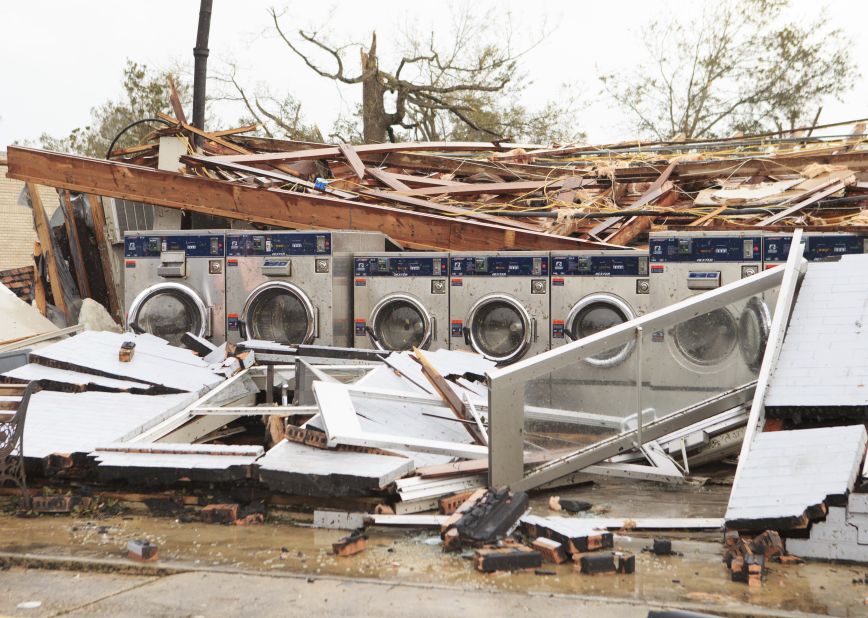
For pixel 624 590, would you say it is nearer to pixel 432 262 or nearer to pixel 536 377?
pixel 536 377

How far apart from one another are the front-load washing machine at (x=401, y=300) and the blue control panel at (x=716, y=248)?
251cm

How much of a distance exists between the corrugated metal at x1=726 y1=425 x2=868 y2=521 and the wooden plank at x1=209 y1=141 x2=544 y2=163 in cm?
847

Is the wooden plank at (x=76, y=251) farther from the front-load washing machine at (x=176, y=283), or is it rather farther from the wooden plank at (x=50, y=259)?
the front-load washing machine at (x=176, y=283)

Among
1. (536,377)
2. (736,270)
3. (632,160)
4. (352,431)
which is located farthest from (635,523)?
(632,160)

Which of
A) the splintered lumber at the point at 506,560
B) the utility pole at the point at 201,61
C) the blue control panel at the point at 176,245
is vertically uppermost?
the utility pole at the point at 201,61

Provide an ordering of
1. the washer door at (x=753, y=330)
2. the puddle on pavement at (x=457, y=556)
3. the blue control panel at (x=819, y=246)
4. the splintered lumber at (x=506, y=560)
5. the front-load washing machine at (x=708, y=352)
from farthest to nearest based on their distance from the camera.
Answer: the blue control panel at (x=819, y=246)
the washer door at (x=753, y=330)
the front-load washing machine at (x=708, y=352)
the splintered lumber at (x=506, y=560)
the puddle on pavement at (x=457, y=556)

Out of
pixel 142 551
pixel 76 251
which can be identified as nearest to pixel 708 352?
pixel 142 551

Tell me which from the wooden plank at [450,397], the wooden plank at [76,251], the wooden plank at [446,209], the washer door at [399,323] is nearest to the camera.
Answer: the wooden plank at [450,397]

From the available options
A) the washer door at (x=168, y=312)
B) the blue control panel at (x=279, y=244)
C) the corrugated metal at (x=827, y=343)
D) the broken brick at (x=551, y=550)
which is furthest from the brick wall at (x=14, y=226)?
the broken brick at (x=551, y=550)

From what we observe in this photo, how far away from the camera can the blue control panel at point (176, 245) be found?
1104 centimetres

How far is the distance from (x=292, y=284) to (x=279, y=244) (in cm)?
47

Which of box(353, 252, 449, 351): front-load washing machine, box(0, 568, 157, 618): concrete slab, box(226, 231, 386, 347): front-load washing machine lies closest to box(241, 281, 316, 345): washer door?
box(226, 231, 386, 347): front-load washing machine

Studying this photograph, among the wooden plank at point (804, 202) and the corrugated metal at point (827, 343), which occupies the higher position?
the wooden plank at point (804, 202)

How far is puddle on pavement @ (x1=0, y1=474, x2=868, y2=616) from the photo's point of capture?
471 centimetres
